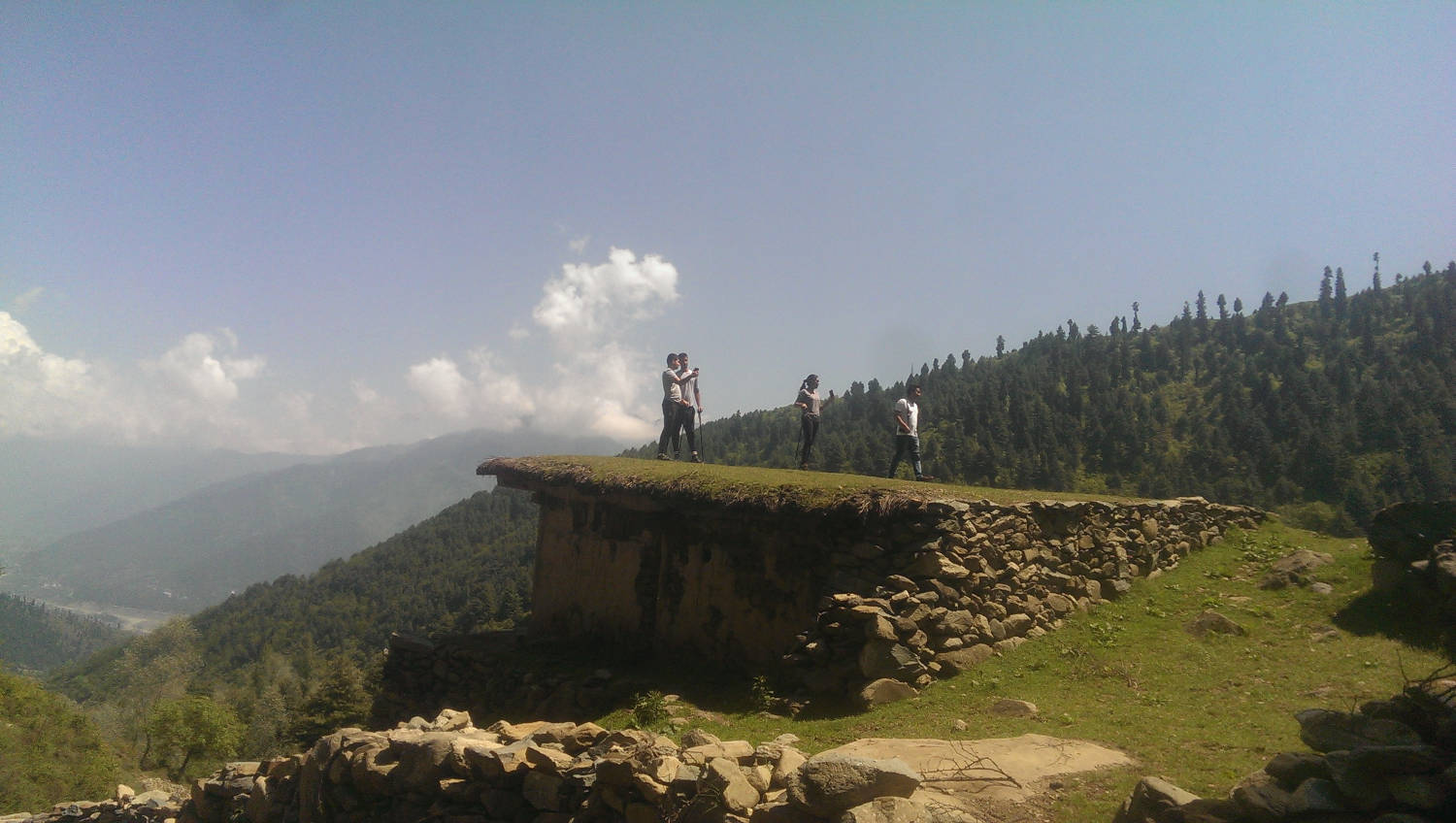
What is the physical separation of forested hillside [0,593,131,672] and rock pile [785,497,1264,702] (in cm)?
16701

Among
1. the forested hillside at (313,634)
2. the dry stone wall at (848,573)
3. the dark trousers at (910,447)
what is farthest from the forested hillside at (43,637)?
the dark trousers at (910,447)

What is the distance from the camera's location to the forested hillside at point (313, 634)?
165 feet

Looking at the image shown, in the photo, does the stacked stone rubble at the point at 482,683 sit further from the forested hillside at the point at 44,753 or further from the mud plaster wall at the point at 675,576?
the forested hillside at the point at 44,753

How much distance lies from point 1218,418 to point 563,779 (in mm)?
78817

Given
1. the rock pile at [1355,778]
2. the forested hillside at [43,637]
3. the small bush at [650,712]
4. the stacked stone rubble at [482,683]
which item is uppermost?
the rock pile at [1355,778]

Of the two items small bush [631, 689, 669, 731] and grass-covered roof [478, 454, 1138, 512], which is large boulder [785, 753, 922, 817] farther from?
grass-covered roof [478, 454, 1138, 512]

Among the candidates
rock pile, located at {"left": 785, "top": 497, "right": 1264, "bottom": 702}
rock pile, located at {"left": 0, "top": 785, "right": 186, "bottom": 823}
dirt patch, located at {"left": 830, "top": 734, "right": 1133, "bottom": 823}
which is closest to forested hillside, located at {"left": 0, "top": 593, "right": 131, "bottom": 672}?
rock pile, located at {"left": 0, "top": 785, "right": 186, "bottom": 823}

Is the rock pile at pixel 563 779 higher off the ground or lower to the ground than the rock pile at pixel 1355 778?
lower

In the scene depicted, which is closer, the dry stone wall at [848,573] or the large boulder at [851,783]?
the large boulder at [851,783]

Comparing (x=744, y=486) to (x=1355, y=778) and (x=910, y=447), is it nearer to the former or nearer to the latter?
(x=910, y=447)

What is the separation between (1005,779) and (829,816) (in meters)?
1.45

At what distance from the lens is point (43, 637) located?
14662 centimetres

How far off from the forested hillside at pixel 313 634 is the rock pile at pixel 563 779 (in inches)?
1347

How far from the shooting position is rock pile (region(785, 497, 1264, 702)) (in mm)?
8188
